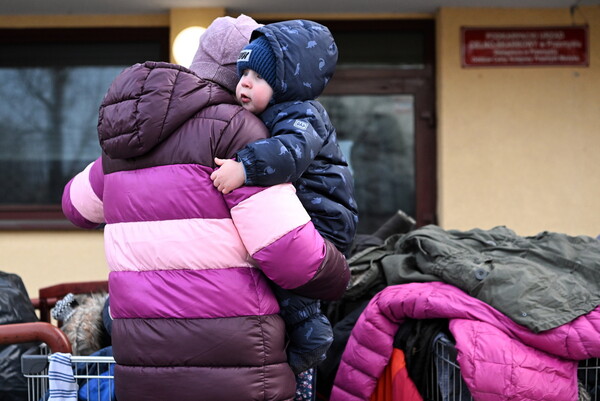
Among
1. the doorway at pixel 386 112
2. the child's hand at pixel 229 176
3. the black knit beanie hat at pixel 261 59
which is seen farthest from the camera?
the doorway at pixel 386 112

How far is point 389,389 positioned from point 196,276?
1281mm

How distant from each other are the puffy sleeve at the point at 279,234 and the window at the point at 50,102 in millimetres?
4909

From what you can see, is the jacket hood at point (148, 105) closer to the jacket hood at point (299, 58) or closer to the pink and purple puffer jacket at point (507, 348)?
the jacket hood at point (299, 58)

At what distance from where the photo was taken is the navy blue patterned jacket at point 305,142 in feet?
6.86

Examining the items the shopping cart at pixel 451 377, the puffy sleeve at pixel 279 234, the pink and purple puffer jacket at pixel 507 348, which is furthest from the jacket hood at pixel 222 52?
the shopping cart at pixel 451 377

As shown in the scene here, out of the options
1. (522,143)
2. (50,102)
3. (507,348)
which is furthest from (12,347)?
(522,143)

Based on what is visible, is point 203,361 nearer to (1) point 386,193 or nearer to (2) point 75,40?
(1) point 386,193

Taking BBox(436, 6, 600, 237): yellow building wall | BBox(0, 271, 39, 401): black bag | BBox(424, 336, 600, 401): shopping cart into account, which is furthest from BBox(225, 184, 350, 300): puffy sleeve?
BBox(436, 6, 600, 237): yellow building wall

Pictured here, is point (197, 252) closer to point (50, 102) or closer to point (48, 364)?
point (48, 364)

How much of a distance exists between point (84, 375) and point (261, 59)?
1.21 metres

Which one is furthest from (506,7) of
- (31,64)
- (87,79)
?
(31,64)

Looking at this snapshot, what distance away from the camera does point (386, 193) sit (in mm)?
6695

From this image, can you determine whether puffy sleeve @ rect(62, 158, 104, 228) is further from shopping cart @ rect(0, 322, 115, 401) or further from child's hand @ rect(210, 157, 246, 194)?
child's hand @ rect(210, 157, 246, 194)

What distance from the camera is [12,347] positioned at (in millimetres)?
2979
